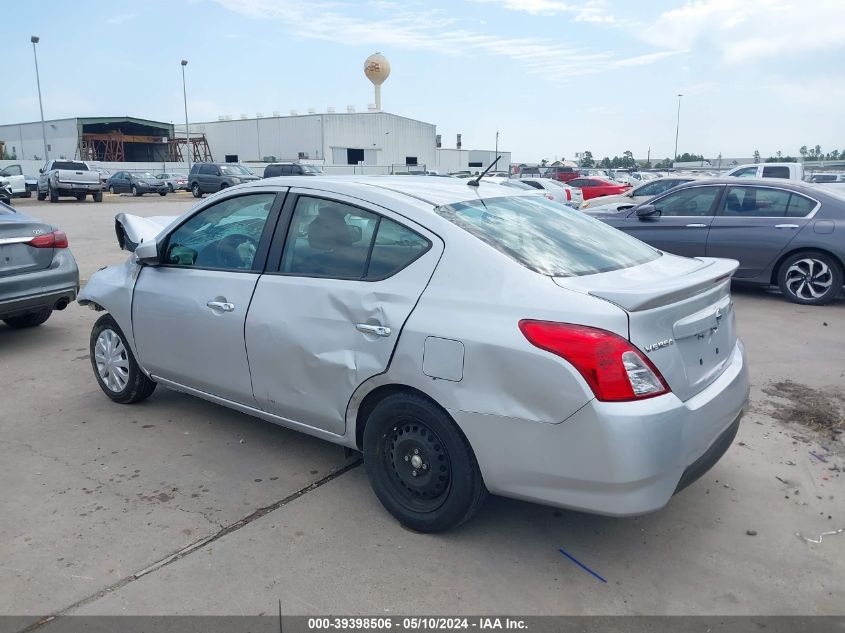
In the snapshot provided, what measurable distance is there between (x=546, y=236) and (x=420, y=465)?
51.1 inches

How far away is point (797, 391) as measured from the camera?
Answer: 5.17 m

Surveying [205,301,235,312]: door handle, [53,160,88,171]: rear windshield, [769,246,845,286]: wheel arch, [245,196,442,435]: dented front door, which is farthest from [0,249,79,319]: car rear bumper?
[53,160,88,171]: rear windshield

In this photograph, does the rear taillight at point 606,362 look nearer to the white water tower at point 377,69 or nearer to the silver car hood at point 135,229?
the silver car hood at point 135,229

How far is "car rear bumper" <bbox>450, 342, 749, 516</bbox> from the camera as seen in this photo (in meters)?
2.65

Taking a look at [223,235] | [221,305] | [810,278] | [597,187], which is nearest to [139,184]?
[597,187]

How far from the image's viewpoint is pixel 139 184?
39.0m

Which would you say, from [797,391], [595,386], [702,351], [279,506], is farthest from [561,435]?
[797,391]

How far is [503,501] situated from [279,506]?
116 centimetres

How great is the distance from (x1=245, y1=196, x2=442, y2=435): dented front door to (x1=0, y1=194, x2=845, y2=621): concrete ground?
55 cm

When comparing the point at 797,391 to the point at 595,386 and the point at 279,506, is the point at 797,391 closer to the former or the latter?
the point at 595,386

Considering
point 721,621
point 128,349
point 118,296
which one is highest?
point 118,296

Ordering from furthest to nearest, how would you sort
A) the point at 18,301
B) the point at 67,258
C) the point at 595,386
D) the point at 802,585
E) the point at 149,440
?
the point at 67,258 → the point at 18,301 → the point at 149,440 → the point at 802,585 → the point at 595,386

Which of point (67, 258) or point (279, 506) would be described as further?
point (67, 258)

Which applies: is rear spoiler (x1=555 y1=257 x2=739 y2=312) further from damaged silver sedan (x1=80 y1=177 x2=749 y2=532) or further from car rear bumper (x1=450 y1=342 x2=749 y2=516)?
car rear bumper (x1=450 y1=342 x2=749 y2=516)
